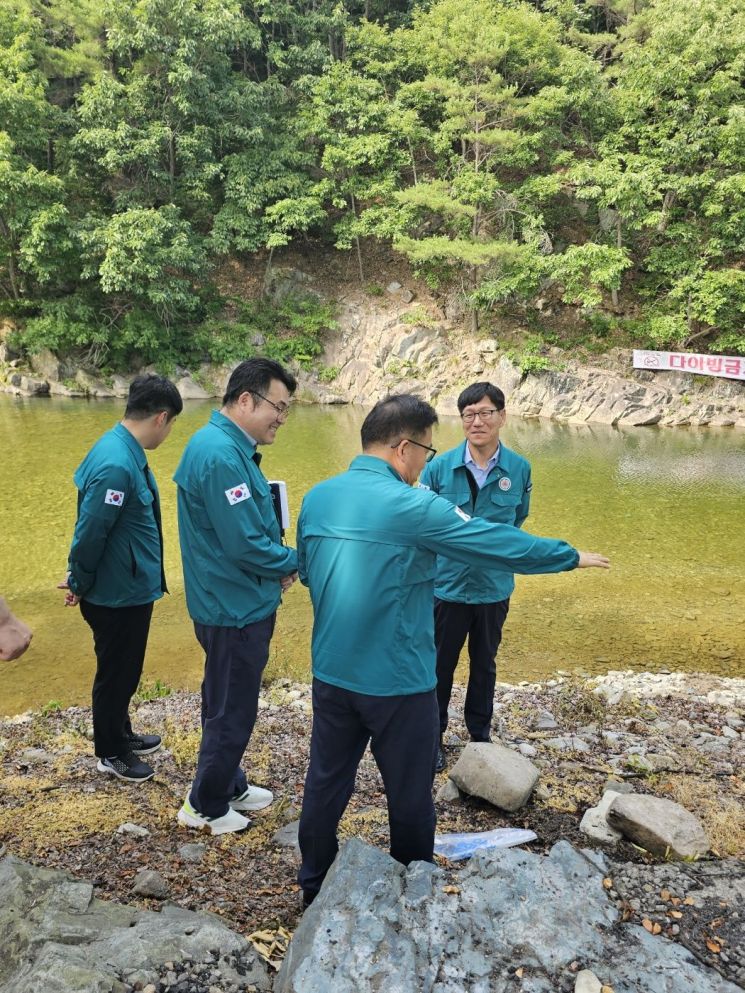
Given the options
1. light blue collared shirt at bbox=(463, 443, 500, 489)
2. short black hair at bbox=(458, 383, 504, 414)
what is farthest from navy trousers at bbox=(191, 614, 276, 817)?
short black hair at bbox=(458, 383, 504, 414)

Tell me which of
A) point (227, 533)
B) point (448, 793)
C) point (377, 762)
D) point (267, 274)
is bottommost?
point (448, 793)

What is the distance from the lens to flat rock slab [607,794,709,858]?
2494 mm

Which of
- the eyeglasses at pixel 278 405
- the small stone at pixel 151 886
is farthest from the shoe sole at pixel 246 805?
the eyeglasses at pixel 278 405

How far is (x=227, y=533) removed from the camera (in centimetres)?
254

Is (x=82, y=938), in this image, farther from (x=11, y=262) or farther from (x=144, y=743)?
(x=11, y=262)

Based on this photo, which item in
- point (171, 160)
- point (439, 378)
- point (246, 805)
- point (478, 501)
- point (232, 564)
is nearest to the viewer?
point (232, 564)

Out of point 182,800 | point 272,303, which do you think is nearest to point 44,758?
point 182,800

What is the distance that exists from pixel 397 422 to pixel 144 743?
8.06 feet

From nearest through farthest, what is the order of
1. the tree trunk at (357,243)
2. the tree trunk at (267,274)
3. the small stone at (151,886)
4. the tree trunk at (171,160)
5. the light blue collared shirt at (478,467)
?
1. the small stone at (151,886)
2. the light blue collared shirt at (478,467)
3. the tree trunk at (171,160)
4. the tree trunk at (357,243)
5. the tree trunk at (267,274)

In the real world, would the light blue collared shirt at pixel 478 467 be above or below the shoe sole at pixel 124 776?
above

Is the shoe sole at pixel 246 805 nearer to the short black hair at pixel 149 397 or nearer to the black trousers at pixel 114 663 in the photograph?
the black trousers at pixel 114 663

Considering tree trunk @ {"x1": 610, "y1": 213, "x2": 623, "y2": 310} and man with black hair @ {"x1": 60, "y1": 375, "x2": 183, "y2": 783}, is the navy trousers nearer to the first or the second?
man with black hair @ {"x1": 60, "y1": 375, "x2": 183, "y2": 783}

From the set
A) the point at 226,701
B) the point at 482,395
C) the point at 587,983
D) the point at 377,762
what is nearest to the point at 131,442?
the point at 226,701

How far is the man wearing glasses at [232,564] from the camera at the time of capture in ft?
8.36
